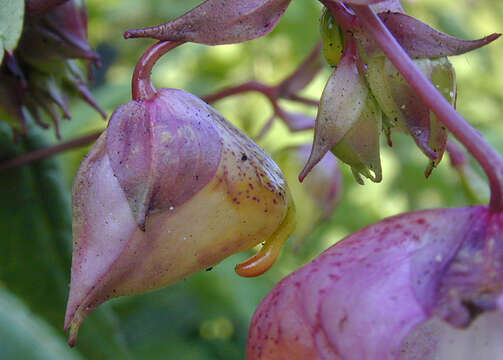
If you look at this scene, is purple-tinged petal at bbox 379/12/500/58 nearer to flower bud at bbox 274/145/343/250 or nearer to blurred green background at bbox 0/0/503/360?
blurred green background at bbox 0/0/503/360

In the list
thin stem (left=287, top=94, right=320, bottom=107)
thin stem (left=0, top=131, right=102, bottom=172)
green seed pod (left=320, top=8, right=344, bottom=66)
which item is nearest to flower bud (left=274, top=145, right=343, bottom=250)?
thin stem (left=287, top=94, right=320, bottom=107)

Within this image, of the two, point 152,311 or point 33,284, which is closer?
point 33,284

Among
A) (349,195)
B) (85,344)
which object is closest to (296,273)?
(85,344)

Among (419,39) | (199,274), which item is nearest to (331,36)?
(419,39)

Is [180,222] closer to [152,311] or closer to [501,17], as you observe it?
[152,311]

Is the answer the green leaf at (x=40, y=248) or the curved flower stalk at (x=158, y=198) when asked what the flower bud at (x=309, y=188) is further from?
the curved flower stalk at (x=158, y=198)

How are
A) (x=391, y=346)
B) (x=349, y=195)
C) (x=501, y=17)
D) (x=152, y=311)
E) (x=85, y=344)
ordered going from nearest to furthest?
(x=391, y=346), (x=85, y=344), (x=152, y=311), (x=349, y=195), (x=501, y=17)

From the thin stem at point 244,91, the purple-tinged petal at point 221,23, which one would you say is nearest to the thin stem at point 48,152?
the thin stem at point 244,91
